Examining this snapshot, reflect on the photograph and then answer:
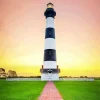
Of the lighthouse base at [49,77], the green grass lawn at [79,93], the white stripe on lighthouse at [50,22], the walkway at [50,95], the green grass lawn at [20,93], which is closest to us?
the walkway at [50,95]

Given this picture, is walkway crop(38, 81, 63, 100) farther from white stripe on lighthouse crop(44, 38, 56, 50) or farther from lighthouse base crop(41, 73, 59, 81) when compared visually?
white stripe on lighthouse crop(44, 38, 56, 50)

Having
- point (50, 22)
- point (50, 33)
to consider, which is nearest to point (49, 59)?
point (50, 33)

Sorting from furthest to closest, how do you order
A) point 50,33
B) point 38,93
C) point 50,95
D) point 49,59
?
point 50,33, point 49,59, point 38,93, point 50,95

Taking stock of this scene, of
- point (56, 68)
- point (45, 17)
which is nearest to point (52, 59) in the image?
point (56, 68)

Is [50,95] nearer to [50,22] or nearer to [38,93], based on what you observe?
[38,93]

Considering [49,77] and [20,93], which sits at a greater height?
[49,77]

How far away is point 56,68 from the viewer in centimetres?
1427

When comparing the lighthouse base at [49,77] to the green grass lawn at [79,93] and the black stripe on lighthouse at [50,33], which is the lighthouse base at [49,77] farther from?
the green grass lawn at [79,93]

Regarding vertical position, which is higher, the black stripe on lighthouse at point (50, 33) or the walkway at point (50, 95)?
the black stripe on lighthouse at point (50, 33)

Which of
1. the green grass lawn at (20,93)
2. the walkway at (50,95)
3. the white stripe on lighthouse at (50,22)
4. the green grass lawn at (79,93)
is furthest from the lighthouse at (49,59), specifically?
the walkway at (50,95)

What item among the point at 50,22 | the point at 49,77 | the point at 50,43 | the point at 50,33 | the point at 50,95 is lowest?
the point at 50,95

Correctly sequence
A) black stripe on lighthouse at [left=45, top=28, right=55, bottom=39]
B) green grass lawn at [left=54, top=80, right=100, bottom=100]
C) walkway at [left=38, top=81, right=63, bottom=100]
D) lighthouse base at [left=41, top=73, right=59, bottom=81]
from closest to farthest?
walkway at [left=38, top=81, right=63, bottom=100] → green grass lawn at [left=54, top=80, right=100, bottom=100] → lighthouse base at [left=41, top=73, right=59, bottom=81] → black stripe on lighthouse at [left=45, top=28, right=55, bottom=39]

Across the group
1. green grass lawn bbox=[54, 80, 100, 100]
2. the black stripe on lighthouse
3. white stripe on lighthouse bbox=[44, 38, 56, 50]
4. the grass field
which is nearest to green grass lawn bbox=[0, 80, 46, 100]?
the grass field

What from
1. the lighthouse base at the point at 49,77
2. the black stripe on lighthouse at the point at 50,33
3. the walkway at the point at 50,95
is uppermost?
the black stripe on lighthouse at the point at 50,33
